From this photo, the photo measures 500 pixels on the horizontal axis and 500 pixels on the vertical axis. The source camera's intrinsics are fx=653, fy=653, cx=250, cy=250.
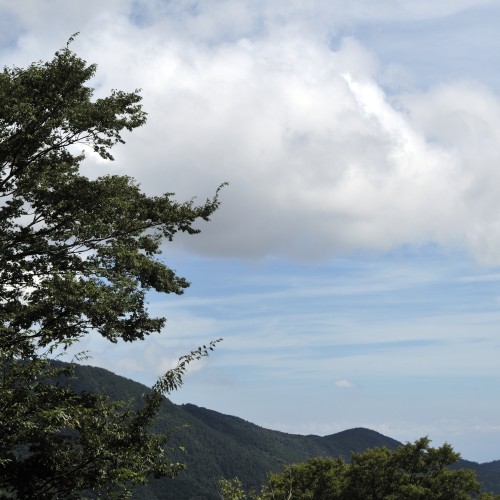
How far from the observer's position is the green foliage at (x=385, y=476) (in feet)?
184

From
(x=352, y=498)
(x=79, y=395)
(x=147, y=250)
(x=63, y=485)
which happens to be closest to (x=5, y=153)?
(x=147, y=250)

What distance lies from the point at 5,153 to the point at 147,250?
269 inches

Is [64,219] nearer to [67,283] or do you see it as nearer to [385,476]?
[67,283]

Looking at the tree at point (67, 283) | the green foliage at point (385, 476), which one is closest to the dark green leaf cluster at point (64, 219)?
the tree at point (67, 283)

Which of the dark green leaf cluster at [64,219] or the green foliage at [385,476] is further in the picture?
the green foliage at [385,476]

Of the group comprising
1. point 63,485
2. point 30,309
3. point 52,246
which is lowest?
point 63,485

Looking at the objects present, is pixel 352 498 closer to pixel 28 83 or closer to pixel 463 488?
pixel 463 488

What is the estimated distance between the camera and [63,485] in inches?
733

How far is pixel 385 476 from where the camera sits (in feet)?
191

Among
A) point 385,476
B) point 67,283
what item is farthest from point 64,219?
point 385,476

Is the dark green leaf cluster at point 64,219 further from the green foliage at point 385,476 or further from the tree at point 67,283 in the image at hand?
the green foliage at point 385,476

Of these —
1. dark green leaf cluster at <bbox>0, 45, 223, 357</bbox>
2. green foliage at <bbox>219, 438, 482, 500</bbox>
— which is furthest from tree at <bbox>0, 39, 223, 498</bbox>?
green foliage at <bbox>219, 438, 482, 500</bbox>

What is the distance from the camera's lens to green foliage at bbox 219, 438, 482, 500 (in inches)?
2210

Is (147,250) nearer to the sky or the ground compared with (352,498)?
nearer to the sky
